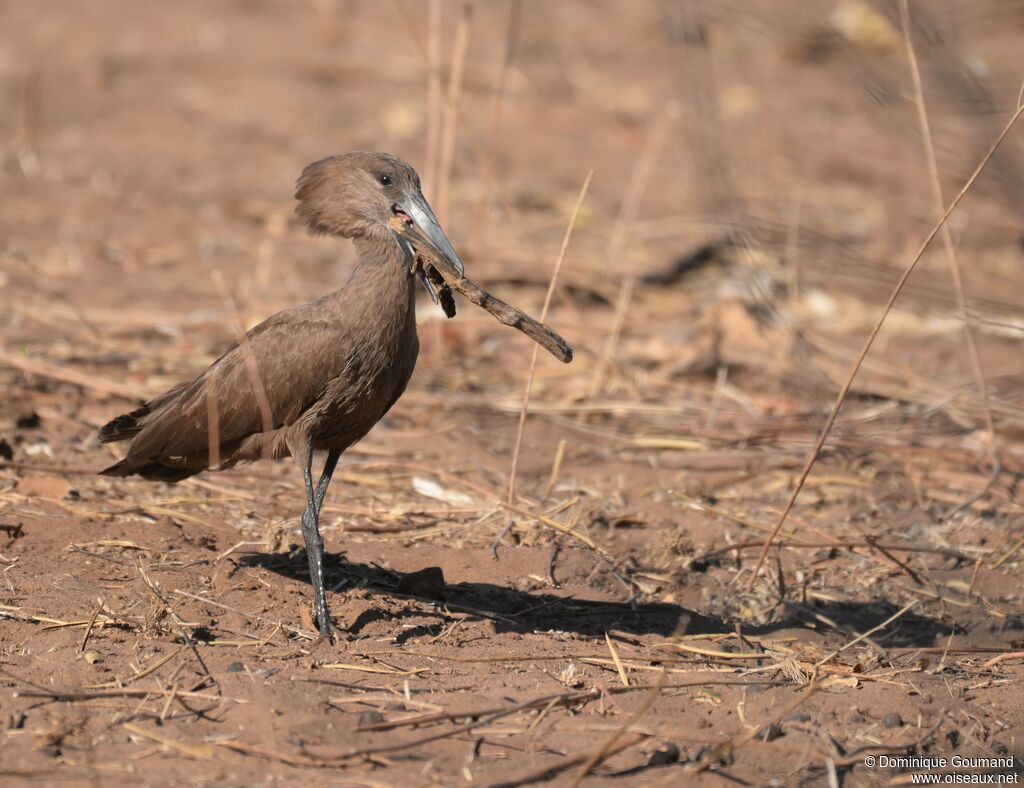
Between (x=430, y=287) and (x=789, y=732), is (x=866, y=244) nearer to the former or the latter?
(x=430, y=287)

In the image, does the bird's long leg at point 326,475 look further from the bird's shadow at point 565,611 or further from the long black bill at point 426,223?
Answer: the long black bill at point 426,223

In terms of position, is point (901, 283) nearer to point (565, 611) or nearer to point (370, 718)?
point (565, 611)

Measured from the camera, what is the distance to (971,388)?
6.71 metres

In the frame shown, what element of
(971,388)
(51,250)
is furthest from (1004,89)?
(51,250)

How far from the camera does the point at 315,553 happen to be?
14.8 feet

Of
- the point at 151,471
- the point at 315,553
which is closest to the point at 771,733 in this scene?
the point at 315,553

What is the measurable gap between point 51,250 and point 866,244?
5.83 meters

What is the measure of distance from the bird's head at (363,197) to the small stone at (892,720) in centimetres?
222

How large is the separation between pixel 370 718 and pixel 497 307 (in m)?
1.33

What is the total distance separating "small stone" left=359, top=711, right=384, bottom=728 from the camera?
3662 millimetres

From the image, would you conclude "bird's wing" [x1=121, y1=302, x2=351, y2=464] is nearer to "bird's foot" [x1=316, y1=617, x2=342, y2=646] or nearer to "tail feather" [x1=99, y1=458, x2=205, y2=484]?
"tail feather" [x1=99, y1=458, x2=205, y2=484]

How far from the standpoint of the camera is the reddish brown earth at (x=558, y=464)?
3.75 meters

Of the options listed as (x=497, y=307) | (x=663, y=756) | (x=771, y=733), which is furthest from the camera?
(x=497, y=307)

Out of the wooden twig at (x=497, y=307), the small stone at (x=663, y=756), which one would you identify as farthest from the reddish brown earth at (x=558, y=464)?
the wooden twig at (x=497, y=307)
